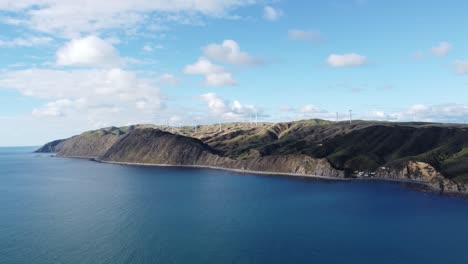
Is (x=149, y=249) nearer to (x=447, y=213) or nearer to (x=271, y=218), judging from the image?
(x=271, y=218)

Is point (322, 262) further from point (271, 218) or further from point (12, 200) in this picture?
point (12, 200)

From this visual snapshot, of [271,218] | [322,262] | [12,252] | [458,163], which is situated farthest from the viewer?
[458,163]

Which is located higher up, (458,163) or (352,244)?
(458,163)

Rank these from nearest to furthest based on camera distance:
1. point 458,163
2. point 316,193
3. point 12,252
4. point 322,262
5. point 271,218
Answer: point 322,262 < point 12,252 < point 271,218 < point 316,193 < point 458,163

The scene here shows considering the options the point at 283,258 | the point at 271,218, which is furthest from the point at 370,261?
the point at 271,218

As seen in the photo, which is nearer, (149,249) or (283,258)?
(283,258)

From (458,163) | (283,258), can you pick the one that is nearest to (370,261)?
(283,258)
